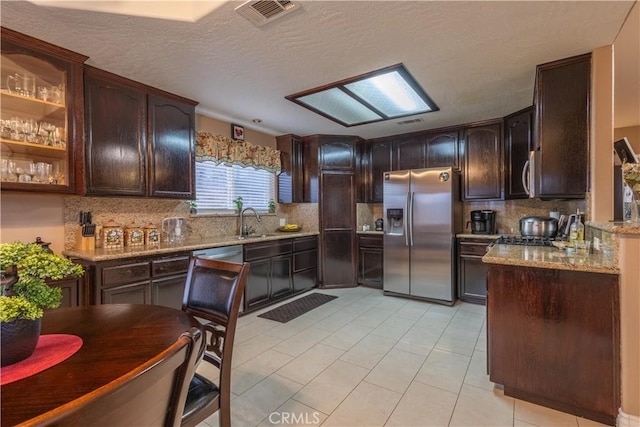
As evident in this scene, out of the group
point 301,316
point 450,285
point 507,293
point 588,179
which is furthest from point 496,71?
point 301,316

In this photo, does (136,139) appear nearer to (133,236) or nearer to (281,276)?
(133,236)

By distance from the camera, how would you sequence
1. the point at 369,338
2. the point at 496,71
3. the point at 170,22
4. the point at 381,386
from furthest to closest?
the point at 369,338, the point at 496,71, the point at 381,386, the point at 170,22

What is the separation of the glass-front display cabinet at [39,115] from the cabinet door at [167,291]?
1005 mm

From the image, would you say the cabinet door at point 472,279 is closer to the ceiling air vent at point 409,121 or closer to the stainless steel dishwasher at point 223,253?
the ceiling air vent at point 409,121

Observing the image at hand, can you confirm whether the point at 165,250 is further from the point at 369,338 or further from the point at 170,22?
the point at 369,338

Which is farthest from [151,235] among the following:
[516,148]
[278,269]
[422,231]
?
[516,148]

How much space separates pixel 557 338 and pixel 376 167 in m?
3.48

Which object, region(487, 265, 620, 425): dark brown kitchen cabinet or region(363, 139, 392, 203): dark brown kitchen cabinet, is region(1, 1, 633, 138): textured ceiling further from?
region(363, 139, 392, 203): dark brown kitchen cabinet

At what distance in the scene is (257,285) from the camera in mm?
3689

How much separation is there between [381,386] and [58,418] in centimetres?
206

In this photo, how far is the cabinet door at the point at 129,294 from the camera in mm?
2350

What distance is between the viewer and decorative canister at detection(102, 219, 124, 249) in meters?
2.74

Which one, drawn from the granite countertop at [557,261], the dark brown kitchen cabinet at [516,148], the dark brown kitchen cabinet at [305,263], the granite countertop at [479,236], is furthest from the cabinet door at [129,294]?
the dark brown kitchen cabinet at [516,148]

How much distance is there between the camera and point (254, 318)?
3.40 metres
